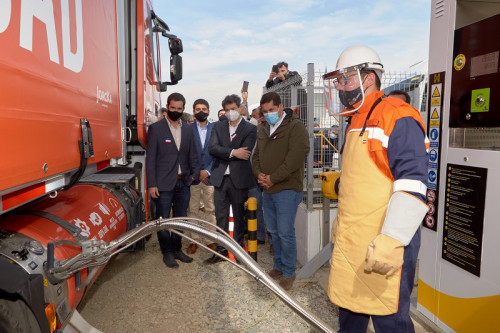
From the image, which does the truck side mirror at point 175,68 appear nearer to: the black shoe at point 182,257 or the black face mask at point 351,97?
the black shoe at point 182,257

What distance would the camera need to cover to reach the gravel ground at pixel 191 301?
3070 mm

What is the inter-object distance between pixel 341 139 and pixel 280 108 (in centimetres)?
98

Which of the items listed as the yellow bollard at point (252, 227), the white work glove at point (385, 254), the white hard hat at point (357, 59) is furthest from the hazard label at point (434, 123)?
the yellow bollard at point (252, 227)

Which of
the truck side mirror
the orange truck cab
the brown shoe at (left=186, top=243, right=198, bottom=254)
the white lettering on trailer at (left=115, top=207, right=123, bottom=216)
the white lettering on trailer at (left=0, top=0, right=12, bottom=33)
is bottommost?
the brown shoe at (left=186, top=243, right=198, bottom=254)

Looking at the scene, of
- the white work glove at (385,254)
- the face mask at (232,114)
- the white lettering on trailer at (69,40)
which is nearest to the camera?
the white work glove at (385,254)

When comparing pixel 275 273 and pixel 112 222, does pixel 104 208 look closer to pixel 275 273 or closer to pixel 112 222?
pixel 112 222

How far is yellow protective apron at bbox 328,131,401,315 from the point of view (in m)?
1.85

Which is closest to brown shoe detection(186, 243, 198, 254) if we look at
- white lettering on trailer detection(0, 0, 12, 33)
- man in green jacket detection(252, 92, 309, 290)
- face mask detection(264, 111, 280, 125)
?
man in green jacket detection(252, 92, 309, 290)

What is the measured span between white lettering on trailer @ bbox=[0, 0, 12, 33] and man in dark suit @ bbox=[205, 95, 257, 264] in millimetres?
2953

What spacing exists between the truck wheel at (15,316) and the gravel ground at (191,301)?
5.60 feet

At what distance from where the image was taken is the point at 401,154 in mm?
1730

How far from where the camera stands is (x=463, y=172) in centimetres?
250

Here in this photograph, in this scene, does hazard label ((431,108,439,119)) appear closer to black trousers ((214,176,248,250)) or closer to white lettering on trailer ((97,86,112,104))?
black trousers ((214,176,248,250))

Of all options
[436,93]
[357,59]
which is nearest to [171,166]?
[357,59]
